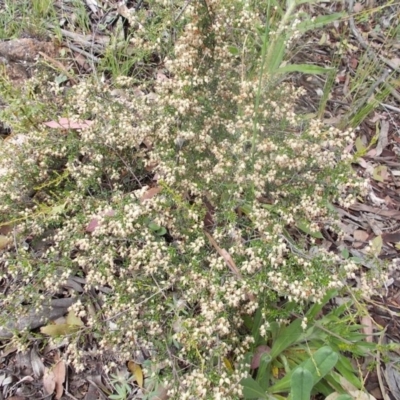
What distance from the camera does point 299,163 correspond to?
7.25ft

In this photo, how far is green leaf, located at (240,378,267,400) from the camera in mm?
2090

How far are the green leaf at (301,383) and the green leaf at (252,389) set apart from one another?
13.0 inches

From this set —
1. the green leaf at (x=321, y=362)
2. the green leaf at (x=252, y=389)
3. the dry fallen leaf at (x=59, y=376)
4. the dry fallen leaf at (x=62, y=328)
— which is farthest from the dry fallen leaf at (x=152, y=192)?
the green leaf at (x=321, y=362)

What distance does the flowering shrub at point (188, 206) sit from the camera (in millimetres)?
2057

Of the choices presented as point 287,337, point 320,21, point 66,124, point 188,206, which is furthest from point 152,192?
point 320,21

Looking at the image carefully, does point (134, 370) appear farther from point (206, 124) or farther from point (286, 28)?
point (286, 28)

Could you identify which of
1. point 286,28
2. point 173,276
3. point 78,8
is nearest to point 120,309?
point 173,276

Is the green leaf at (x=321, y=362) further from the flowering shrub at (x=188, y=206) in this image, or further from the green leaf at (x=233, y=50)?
the green leaf at (x=233, y=50)

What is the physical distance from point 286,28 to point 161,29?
721 millimetres

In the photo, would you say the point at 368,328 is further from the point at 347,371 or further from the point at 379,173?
the point at 379,173

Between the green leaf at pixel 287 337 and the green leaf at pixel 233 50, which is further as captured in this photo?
the green leaf at pixel 233 50

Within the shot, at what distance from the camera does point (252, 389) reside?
6.91 feet

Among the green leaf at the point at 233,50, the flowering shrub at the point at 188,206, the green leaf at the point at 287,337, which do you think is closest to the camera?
the flowering shrub at the point at 188,206

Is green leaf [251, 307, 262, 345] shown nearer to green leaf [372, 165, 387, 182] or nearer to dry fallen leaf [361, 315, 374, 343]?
dry fallen leaf [361, 315, 374, 343]
